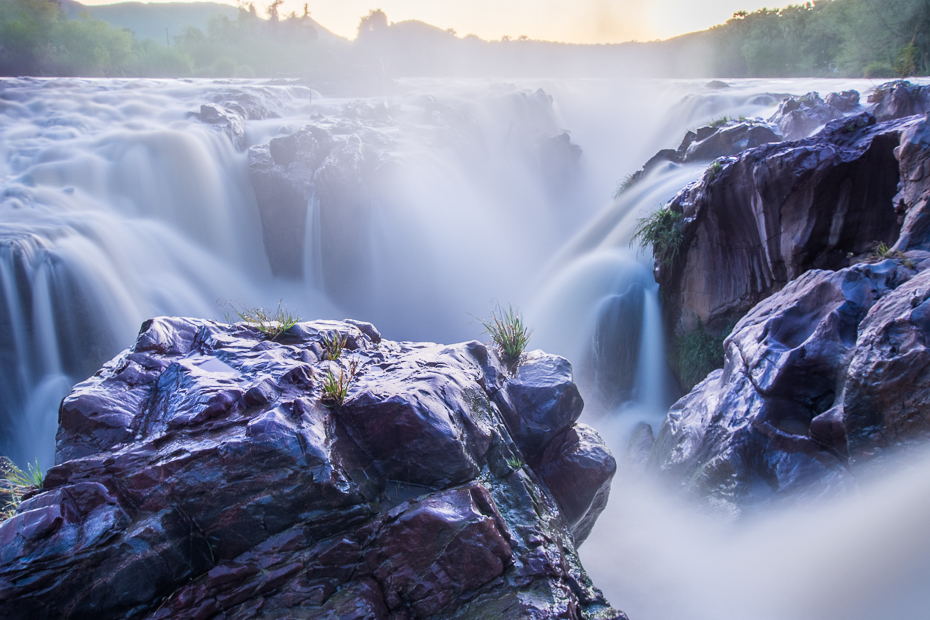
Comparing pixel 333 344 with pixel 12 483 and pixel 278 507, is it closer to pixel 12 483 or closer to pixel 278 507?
pixel 278 507

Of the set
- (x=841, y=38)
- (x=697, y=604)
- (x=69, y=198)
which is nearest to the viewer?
(x=697, y=604)

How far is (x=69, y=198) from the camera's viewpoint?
1070 centimetres

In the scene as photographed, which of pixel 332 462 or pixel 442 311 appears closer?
pixel 332 462

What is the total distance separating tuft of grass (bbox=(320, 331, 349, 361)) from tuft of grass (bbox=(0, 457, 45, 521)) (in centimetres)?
209

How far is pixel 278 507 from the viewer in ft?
9.71

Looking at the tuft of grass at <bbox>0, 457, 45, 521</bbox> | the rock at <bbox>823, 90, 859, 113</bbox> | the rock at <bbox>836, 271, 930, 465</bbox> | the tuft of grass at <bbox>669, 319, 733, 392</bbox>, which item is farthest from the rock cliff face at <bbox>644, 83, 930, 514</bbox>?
the rock at <bbox>823, 90, 859, 113</bbox>

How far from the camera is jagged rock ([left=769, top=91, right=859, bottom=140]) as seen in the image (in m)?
11.2

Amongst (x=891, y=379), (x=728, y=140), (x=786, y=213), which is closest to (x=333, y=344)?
(x=891, y=379)

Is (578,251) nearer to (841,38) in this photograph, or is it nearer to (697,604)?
(697,604)

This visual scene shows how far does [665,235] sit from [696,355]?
196cm

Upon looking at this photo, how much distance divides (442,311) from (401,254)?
203cm

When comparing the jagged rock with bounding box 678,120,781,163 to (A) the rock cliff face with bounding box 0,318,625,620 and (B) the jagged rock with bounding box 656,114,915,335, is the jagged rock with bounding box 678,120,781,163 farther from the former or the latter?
(A) the rock cliff face with bounding box 0,318,625,620

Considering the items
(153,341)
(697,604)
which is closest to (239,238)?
(153,341)

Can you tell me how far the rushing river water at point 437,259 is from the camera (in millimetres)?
4254
